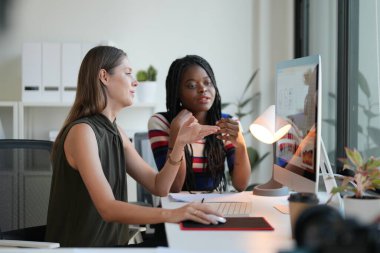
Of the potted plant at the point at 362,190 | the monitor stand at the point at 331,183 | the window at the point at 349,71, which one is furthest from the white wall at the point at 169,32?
the potted plant at the point at 362,190

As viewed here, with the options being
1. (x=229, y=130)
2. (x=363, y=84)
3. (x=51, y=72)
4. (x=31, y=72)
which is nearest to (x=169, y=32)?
(x=51, y=72)

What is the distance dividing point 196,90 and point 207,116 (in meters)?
0.16

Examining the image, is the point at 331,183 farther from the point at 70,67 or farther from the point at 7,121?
the point at 7,121

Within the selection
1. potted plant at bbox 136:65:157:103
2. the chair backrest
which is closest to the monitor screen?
the chair backrest

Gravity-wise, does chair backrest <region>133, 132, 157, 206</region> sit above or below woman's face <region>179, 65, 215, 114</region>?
below

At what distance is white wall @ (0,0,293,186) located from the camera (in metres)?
3.86

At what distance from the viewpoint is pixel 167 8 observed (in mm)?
3988

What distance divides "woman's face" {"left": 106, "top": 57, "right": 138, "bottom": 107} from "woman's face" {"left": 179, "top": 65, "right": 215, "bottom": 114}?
1.25 ft

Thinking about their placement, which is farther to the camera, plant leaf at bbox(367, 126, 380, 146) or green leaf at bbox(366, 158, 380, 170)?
plant leaf at bbox(367, 126, 380, 146)

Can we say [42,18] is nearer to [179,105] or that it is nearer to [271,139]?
[179,105]

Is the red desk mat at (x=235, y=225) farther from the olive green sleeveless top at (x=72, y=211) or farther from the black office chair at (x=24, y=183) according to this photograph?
the black office chair at (x=24, y=183)

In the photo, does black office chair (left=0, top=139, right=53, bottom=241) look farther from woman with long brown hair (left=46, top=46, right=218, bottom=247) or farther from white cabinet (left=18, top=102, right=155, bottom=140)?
white cabinet (left=18, top=102, right=155, bottom=140)

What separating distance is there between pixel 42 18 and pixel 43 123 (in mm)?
722

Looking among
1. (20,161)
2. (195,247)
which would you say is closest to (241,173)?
(20,161)
